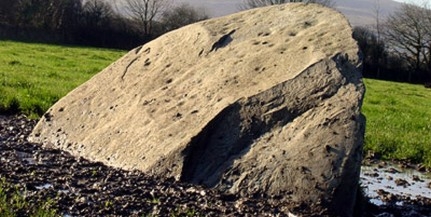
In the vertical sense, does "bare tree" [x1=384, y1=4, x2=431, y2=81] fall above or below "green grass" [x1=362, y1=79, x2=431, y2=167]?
below

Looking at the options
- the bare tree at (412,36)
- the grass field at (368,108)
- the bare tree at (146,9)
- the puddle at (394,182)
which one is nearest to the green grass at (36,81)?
the grass field at (368,108)

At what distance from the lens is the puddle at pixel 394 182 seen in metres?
8.02

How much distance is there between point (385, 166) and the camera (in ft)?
33.6

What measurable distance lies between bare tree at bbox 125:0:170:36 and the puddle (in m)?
46.2

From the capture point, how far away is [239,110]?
7.31 meters

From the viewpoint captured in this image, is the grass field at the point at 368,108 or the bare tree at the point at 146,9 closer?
the grass field at the point at 368,108

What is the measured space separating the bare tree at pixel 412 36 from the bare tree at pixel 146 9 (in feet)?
61.6

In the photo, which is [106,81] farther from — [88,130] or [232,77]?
[232,77]

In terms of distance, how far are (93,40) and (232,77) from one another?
1739 inches

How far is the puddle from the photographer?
8023 mm

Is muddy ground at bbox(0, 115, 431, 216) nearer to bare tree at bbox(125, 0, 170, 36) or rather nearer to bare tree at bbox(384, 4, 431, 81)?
bare tree at bbox(384, 4, 431, 81)

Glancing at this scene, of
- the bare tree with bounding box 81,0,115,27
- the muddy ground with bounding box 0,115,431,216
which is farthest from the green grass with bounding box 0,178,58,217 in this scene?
the bare tree with bounding box 81,0,115,27

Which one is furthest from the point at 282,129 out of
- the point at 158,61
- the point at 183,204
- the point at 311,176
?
the point at 158,61

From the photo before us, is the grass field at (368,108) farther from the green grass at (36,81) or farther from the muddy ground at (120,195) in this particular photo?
the muddy ground at (120,195)
